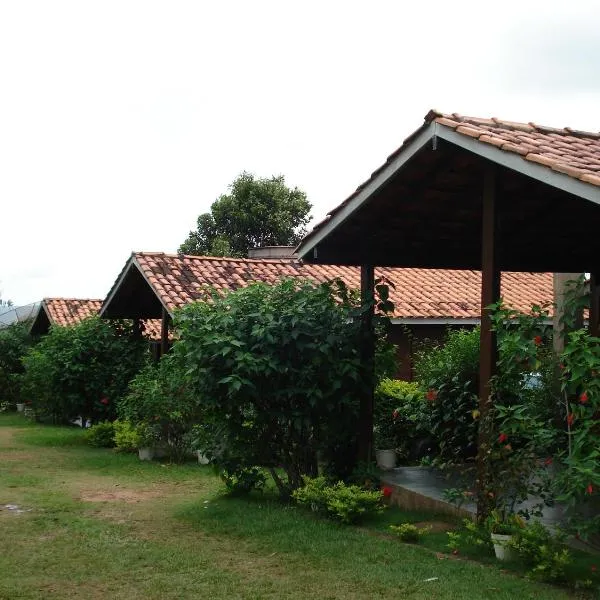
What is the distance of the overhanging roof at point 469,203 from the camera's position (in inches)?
246

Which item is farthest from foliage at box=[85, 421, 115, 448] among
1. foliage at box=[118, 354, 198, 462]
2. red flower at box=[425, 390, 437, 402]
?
red flower at box=[425, 390, 437, 402]

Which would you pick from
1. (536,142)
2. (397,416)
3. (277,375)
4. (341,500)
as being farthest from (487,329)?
(397,416)

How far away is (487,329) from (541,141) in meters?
1.58

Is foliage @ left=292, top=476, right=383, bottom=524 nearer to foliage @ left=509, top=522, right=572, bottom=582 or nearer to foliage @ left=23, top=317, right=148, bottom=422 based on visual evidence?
foliage @ left=509, top=522, right=572, bottom=582

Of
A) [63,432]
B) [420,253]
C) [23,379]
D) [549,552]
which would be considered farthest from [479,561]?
[23,379]

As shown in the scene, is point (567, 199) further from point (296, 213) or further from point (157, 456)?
point (296, 213)

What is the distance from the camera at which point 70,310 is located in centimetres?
2709

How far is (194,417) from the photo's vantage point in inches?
553

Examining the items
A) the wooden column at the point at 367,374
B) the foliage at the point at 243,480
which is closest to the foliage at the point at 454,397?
the wooden column at the point at 367,374

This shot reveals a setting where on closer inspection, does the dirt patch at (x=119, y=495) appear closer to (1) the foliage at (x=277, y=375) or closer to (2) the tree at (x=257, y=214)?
(1) the foliage at (x=277, y=375)

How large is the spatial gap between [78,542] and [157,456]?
6.88 metres

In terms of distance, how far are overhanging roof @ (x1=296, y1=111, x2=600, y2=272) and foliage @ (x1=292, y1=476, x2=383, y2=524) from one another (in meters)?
2.55

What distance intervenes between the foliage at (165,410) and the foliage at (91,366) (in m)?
3.34

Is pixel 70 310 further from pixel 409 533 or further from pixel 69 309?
pixel 409 533
